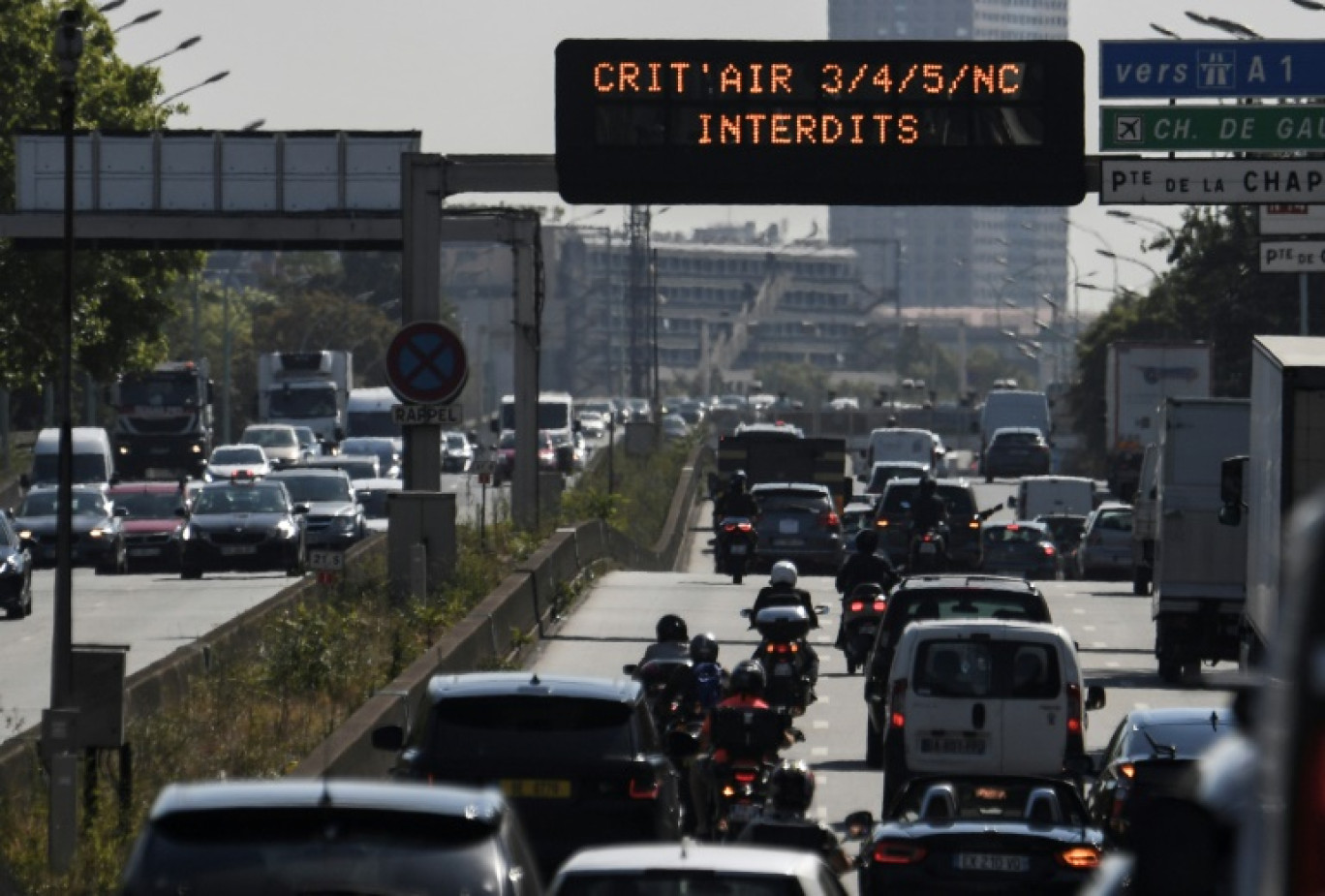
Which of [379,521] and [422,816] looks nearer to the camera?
[422,816]

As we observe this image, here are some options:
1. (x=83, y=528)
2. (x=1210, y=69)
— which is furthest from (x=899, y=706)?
(x=83, y=528)

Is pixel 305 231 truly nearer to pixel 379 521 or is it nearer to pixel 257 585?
pixel 257 585

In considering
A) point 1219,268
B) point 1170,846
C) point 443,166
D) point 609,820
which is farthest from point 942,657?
point 1219,268

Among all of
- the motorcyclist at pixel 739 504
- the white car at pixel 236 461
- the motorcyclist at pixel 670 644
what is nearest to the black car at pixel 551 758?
the motorcyclist at pixel 670 644

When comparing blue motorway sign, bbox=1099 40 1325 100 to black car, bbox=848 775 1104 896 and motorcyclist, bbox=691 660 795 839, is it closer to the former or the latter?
motorcyclist, bbox=691 660 795 839

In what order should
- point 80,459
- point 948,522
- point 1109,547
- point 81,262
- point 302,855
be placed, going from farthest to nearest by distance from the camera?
point 80,459 → point 81,262 → point 1109,547 → point 948,522 → point 302,855

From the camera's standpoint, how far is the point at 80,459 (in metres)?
63.7

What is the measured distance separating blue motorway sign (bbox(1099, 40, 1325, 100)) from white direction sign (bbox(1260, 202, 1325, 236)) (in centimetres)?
139

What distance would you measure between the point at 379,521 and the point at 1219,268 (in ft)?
123

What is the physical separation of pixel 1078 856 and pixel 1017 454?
293ft

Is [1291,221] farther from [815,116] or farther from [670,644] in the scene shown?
[670,644]

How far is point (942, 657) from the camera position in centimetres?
2041

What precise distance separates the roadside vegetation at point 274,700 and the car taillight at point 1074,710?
15.8 ft

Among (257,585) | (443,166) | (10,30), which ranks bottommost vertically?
(257,585)
